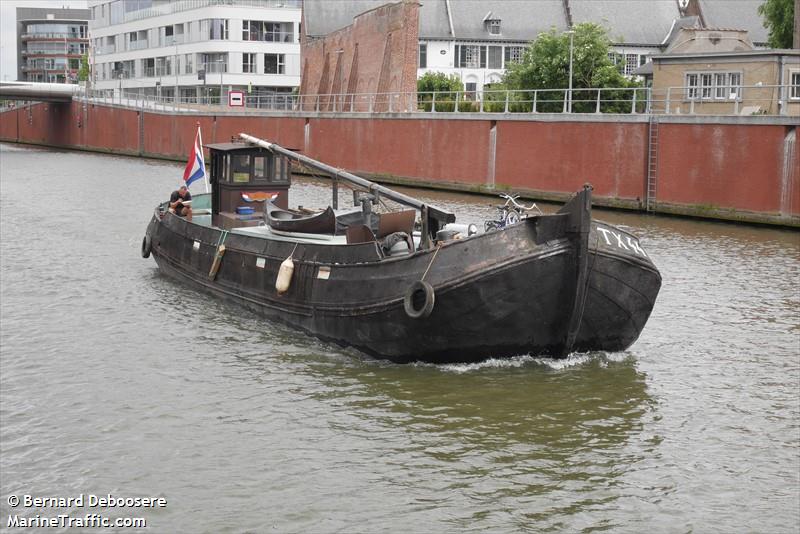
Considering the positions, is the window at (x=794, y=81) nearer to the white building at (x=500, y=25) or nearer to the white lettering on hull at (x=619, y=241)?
the white lettering on hull at (x=619, y=241)

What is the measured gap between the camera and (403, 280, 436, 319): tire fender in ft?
47.3

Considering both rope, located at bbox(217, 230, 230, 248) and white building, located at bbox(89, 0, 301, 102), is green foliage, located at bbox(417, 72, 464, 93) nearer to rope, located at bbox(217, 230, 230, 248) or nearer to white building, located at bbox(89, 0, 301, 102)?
white building, located at bbox(89, 0, 301, 102)

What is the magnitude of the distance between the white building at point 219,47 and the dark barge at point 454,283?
6289 centimetres

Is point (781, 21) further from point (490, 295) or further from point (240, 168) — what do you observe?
point (490, 295)

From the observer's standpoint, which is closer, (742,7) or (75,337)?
(75,337)

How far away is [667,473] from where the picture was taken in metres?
11.9

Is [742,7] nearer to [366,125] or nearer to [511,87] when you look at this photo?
[511,87]

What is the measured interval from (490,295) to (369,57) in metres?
46.8

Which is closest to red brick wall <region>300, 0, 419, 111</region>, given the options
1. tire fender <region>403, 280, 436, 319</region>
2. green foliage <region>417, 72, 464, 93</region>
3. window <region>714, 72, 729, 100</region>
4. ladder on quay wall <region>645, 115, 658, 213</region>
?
green foliage <region>417, 72, 464, 93</region>

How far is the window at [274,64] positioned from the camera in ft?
284

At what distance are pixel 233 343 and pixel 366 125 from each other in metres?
32.5

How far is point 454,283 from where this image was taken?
1443 cm

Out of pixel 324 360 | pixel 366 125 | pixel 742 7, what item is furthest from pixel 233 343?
pixel 742 7

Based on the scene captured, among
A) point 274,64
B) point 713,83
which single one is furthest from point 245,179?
point 274,64
